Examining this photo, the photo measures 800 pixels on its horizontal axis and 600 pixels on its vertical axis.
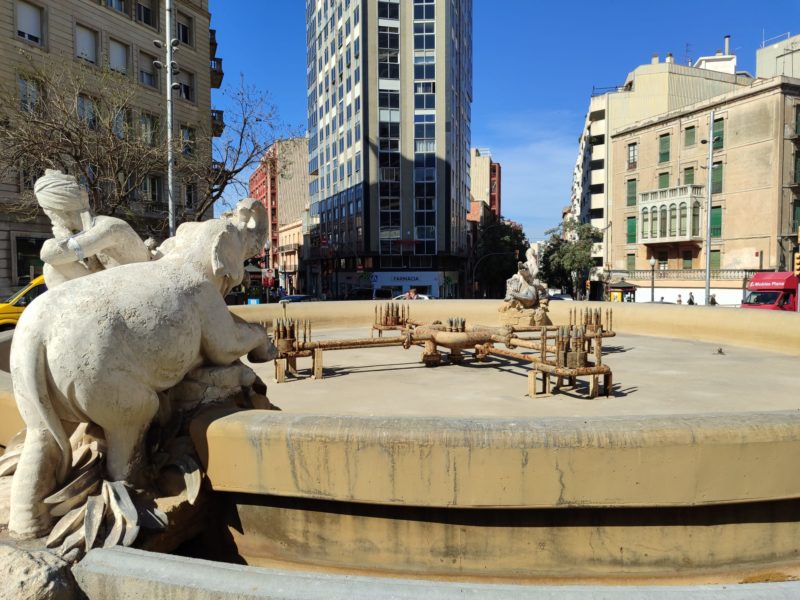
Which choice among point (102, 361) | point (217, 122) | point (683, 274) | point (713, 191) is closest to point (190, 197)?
point (217, 122)

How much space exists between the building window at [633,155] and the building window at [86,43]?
39556mm

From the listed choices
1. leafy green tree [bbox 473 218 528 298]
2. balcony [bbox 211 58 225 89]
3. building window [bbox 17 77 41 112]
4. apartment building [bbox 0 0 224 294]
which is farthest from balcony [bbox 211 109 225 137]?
leafy green tree [bbox 473 218 528 298]

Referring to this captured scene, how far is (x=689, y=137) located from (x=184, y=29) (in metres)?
36.1

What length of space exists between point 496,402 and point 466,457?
374 cm

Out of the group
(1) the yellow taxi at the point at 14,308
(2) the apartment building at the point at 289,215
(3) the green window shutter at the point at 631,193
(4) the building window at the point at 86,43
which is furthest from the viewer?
(2) the apartment building at the point at 289,215

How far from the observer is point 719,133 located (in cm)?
3994

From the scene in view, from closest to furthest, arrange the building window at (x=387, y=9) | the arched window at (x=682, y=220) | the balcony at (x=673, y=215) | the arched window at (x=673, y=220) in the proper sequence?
the balcony at (x=673, y=215) → the arched window at (x=682, y=220) → the arched window at (x=673, y=220) → the building window at (x=387, y=9)

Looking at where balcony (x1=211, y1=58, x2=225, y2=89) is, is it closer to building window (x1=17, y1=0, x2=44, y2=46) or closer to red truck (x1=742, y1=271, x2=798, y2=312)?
building window (x1=17, y1=0, x2=44, y2=46)

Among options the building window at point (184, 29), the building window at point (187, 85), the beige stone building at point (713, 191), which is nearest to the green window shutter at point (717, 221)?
the beige stone building at point (713, 191)

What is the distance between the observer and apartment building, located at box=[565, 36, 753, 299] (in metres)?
48.7

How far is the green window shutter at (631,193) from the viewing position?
153ft

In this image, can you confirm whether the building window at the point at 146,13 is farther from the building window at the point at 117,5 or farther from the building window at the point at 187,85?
the building window at the point at 187,85

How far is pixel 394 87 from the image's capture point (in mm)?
50875

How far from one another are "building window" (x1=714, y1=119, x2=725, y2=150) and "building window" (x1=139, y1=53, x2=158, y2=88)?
37.2 metres
